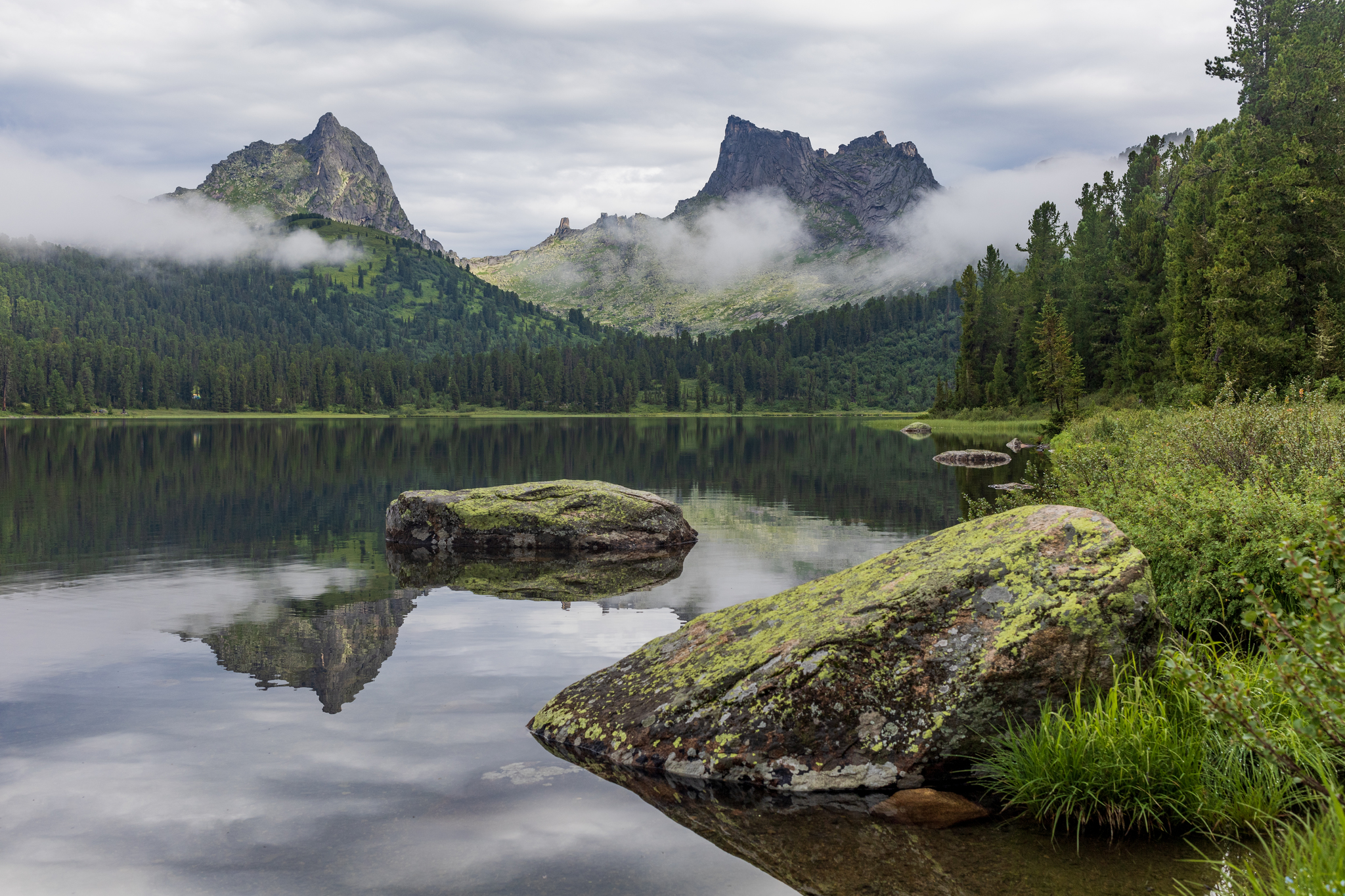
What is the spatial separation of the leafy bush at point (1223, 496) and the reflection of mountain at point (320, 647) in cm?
1230

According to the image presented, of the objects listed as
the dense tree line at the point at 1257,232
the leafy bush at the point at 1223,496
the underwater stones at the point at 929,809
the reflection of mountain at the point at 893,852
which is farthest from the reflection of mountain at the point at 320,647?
the dense tree line at the point at 1257,232

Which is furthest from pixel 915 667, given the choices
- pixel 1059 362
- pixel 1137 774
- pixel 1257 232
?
pixel 1059 362

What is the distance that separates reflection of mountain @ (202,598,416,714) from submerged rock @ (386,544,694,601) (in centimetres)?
289

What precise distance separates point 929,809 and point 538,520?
1928cm

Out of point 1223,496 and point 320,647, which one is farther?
point 320,647

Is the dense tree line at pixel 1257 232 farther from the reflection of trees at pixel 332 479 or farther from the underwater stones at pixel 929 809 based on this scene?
the underwater stones at pixel 929 809

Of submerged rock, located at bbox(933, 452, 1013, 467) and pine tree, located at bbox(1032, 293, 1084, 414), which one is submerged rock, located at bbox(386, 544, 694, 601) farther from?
pine tree, located at bbox(1032, 293, 1084, 414)

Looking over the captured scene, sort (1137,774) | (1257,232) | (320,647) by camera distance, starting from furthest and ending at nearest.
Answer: (1257,232) → (320,647) → (1137,774)

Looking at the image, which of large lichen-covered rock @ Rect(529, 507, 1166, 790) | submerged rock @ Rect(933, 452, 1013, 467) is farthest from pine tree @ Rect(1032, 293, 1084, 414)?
large lichen-covered rock @ Rect(529, 507, 1166, 790)

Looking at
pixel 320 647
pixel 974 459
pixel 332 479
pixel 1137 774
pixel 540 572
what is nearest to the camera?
pixel 1137 774

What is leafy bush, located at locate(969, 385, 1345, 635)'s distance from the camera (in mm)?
11297

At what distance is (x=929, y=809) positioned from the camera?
29.4 ft

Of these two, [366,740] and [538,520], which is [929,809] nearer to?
[366,740]

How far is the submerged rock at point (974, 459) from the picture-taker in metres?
59.5
